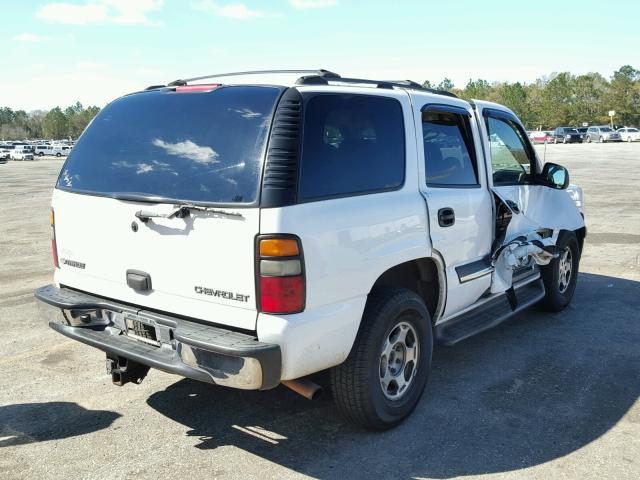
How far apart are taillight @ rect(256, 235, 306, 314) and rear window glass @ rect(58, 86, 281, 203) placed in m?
0.26

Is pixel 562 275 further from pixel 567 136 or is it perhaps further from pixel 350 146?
pixel 567 136

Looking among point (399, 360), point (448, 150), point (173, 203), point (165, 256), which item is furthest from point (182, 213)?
point (448, 150)

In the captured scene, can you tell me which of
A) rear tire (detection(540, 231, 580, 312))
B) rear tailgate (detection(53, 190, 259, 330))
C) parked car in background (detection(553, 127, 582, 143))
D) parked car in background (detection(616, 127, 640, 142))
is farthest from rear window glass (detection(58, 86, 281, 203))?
parked car in background (detection(616, 127, 640, 142))

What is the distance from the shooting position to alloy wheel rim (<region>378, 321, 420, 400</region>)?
3.68 meters

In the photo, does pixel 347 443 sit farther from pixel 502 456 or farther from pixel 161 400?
pixel 161 400

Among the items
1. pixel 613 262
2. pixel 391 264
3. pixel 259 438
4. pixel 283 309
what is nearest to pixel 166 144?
pixel 283 309

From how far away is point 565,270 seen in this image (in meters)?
6.12

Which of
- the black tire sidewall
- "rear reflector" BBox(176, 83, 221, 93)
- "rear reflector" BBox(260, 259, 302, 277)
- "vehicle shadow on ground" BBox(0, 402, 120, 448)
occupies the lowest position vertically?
"vehicle shadow on ground" BBox(0, 402, 120, 448)

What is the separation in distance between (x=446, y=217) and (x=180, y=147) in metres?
1.77

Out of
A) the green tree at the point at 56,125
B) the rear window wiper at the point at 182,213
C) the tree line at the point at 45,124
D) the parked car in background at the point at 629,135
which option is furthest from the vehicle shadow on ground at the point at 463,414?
the green tree at the point at 56,125

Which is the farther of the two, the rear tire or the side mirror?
the rear tire

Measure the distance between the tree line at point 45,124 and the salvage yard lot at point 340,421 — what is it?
14901 centimetres

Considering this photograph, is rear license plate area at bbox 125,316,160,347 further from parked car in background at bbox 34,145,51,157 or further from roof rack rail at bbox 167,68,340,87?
parked car in background at bbox 34,145,51,157

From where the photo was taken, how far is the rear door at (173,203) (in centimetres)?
306
